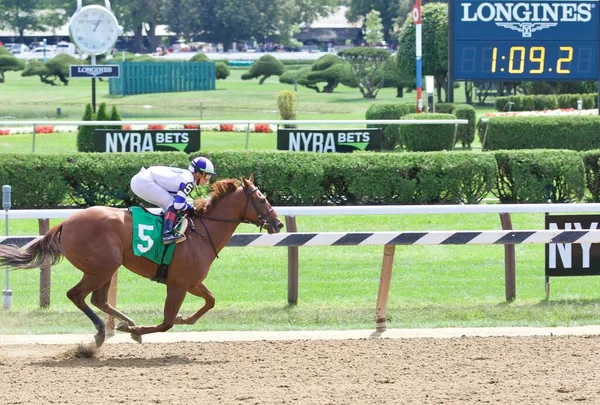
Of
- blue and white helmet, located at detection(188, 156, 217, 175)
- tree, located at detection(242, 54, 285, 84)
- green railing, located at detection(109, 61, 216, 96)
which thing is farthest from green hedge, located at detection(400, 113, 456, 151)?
tree, located at detection(242, 54, 285, 84)

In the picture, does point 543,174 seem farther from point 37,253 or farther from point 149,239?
point 37,253

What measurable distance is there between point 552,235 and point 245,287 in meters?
2.93

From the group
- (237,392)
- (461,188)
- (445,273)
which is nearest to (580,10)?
(461,188)

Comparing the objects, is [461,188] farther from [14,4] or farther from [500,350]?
[14,4]

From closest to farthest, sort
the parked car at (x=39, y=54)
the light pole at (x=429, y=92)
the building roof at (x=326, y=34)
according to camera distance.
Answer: the light pole at (x=429, y=92) → the parked car at (x=39, y=54) → the building roof at (x=326, y=34)

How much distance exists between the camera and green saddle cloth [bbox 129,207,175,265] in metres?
7.45

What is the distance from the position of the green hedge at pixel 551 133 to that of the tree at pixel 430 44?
18.7m

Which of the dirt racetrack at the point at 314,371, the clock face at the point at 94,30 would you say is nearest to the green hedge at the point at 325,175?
the dirt racetrack at the point at 314,371

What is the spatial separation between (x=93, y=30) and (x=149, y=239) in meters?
18.2

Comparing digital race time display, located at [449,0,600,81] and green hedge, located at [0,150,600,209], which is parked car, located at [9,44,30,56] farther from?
green hedge, located at [0,150,600,209]

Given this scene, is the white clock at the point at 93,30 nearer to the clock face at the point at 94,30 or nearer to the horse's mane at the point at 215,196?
the clock face at the point at 94,30

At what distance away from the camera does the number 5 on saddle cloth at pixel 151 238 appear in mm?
7449

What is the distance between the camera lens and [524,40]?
21.4 m

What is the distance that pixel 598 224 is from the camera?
9445 millimetres
